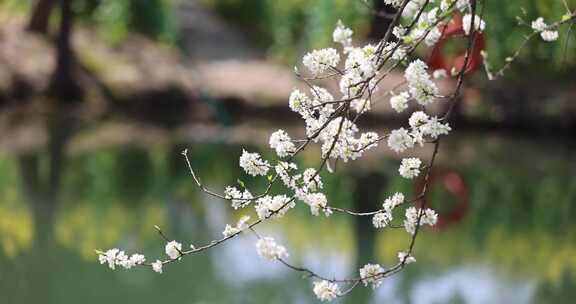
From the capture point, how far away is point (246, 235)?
4531 mm

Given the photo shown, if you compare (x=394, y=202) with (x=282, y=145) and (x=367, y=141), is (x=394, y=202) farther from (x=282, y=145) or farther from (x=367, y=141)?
(x=282, y=145)

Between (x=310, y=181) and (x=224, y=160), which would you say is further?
(x=224, y=160)

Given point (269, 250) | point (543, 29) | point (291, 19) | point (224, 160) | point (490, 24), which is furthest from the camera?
point (291, 19)

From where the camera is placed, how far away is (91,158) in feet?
21.6

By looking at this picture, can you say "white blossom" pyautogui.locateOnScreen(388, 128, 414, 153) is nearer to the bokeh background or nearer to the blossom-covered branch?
the blossom-covered branch

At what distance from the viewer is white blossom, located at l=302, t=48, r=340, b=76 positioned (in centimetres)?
194

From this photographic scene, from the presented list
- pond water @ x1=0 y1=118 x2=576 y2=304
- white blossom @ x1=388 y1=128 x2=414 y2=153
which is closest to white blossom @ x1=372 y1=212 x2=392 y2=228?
white blossom @ x1=388 y1=128 x2=414 y2=153

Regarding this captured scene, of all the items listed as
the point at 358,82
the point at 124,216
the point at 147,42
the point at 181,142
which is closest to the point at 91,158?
the point at 181,142

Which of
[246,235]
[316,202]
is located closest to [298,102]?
[316,202]

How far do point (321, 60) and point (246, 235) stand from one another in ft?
8.78

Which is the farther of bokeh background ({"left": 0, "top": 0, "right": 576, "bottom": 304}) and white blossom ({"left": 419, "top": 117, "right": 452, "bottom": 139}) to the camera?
bokeh background ({"left": 0, "top": 0, "right": 576, "bottom": 304})

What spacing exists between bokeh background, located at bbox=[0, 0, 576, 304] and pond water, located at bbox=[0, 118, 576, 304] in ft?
0.04

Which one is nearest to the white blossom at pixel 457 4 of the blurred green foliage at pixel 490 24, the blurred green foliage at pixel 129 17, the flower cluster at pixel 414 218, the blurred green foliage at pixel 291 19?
the flower cluster at pixel 414 218

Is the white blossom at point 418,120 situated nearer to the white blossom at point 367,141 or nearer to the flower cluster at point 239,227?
the white blossom at point 367,141
